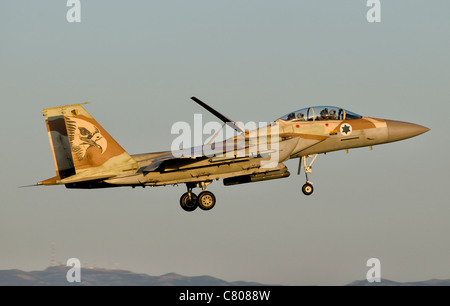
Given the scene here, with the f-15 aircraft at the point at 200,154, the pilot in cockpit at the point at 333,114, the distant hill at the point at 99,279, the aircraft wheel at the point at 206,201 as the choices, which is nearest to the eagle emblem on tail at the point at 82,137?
the f-15 aircraft at the point at 200,154

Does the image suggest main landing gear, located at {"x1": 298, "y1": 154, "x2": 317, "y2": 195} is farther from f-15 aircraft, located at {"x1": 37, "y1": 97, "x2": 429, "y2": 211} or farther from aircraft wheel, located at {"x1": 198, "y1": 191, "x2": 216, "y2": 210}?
aircraft wheel, located at {"x1": 198, "y1": 191, "x2": 216, "y2": 210}

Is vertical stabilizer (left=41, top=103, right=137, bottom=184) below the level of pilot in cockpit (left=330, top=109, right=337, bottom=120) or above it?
below

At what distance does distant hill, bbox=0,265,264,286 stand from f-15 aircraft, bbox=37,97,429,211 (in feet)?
180

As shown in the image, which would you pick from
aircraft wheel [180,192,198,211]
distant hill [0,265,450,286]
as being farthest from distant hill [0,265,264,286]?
aircraft wheel [180,192,198,211]

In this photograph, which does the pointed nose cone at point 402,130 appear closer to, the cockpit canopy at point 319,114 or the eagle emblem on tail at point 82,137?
the cockpit canopy at point 319,114

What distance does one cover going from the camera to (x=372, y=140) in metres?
31.7

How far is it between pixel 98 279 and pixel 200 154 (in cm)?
7881

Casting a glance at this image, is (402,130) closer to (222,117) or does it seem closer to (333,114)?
(333,114)

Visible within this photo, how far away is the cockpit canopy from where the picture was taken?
31.3m

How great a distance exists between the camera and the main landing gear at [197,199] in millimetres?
30375
